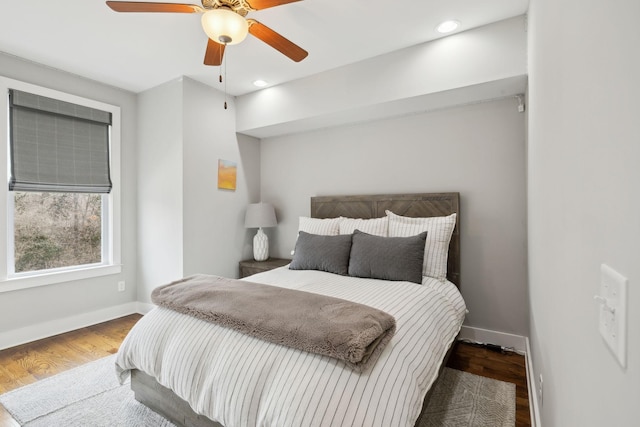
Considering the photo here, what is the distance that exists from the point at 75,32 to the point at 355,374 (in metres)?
3.19

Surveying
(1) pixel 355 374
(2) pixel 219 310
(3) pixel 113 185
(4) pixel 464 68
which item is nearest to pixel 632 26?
(1) pixel 355 374

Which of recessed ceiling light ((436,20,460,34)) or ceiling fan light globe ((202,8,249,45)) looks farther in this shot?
recessed ceiling light ((436,20,460,34))

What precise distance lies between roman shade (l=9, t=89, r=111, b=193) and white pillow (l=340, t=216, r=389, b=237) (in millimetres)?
2695

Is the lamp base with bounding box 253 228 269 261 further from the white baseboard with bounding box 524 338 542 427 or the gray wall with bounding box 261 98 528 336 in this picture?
the white baseboard with bounding box 524 338 542 427

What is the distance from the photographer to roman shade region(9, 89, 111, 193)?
284 cm

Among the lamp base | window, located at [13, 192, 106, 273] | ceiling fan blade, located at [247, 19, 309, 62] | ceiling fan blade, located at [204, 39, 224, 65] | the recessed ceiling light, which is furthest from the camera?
the lamp base

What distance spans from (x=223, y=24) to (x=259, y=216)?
2.29m

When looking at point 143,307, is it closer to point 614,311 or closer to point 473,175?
point 473,175

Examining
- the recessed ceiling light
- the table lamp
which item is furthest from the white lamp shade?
the recessed ceiling light

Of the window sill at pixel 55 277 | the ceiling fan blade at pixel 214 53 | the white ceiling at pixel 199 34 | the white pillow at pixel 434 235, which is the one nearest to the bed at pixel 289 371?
the white pillow at pixel 434 235

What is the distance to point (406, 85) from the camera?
271 centimetres

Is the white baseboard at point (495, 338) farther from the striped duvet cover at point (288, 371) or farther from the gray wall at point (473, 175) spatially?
the striped duvet cover at point (288, 371)

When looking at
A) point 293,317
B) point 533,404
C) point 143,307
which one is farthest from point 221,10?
point 143,307

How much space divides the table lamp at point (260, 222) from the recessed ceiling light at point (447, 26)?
98.7 inches
